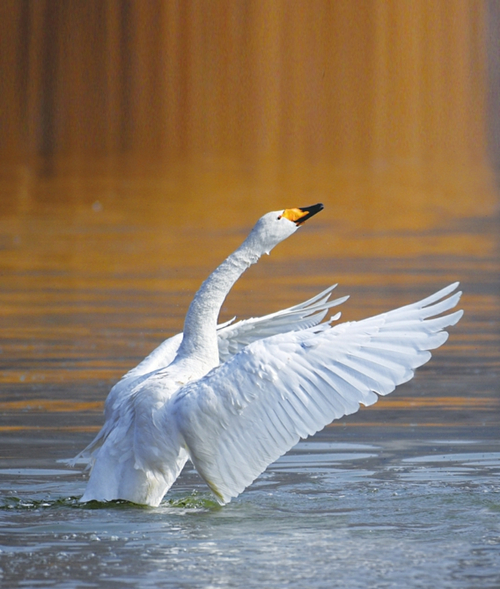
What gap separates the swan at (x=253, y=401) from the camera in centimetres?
809

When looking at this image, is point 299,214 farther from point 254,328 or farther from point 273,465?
point 273,465

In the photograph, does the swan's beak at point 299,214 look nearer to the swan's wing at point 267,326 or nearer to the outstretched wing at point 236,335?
the outstretched wing at point 236,335

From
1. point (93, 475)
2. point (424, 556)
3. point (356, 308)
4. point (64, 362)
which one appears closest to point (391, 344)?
point (424, 556)

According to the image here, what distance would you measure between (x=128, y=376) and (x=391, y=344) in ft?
7.36

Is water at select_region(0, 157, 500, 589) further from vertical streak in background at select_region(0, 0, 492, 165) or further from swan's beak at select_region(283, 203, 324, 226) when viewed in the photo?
vertical streak in background at select_region(0, 0, 492, 165)

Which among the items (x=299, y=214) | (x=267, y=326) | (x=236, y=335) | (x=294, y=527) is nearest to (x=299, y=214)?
(x=299, y=214)

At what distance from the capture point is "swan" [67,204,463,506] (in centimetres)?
809

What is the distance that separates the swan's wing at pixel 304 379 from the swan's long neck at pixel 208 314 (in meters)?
0.85

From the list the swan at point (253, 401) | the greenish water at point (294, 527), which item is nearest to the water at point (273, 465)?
the greenish water at point (294, 527)

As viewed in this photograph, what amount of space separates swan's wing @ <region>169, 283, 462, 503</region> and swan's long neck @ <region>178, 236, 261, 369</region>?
85 centimetres

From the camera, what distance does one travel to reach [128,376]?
957cm

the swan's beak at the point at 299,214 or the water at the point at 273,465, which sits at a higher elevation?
the swan's beak at the point at 299,214

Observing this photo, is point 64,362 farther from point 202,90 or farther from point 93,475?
point 202,90

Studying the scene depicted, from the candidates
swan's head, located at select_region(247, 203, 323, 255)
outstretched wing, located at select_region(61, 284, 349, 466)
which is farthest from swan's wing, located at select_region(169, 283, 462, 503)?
swan's head, located at select_region(247, 203, 323, 255)
